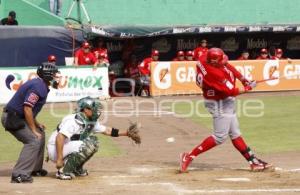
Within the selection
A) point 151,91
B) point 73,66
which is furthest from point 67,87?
point 151,91

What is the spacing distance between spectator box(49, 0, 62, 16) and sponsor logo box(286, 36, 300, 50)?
28.4 feet

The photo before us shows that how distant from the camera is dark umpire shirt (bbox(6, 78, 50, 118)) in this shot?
9.68m

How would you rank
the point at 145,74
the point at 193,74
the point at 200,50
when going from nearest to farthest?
the point at 145,74, the point at 193,74, the point at 200,50

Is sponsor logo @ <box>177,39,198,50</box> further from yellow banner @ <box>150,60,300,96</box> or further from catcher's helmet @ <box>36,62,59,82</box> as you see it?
catcher's helmet @ <box>36,62,59,82</box>

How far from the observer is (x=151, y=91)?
74.0 feet

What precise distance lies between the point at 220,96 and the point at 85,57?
12.1 meters

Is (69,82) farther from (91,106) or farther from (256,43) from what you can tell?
(91,106)

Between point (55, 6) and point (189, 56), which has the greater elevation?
point (55, 6)

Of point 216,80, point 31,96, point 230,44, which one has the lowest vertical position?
point 31,96

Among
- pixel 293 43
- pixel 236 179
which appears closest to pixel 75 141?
pixel 236 179

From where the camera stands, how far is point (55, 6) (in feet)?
84.4

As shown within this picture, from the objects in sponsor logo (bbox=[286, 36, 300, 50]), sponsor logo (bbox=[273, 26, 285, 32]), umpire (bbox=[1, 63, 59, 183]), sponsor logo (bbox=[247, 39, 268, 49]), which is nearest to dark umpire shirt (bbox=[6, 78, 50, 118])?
umpire (bbox=[1, 63, 59, 183])

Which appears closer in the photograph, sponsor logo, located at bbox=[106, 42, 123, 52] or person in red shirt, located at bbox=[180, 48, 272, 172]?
person in red shirt, located at bbox=[180, 48, 272, 172]

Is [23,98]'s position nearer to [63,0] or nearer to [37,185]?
[37,185]
